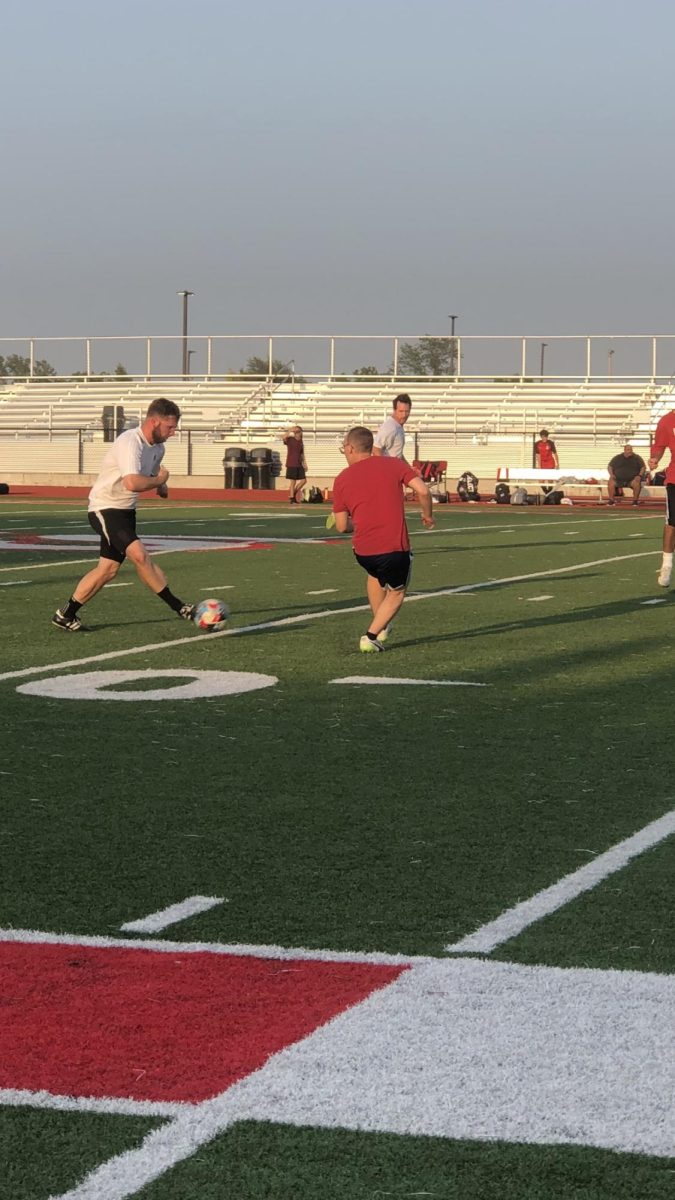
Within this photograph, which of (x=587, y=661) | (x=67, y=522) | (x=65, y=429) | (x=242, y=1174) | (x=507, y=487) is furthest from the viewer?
(x=65, y=429)

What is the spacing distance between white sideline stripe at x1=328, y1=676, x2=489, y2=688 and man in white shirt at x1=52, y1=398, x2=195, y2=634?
2.73m

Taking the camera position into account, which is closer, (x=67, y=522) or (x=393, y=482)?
(x=393, y=482)

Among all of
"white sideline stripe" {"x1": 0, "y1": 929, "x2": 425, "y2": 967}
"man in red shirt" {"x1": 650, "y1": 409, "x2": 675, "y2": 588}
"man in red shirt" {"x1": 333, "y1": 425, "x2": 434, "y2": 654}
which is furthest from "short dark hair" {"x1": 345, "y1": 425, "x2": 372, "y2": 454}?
"white sideline stripe" {"x1": 0, "y1": 929, "x2": 425, "y2": 967}

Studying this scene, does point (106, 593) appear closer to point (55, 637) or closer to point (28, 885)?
point (55, 637)

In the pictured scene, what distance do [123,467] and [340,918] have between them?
805 centimetres

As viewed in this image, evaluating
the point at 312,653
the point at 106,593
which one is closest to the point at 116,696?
the point at 312,653

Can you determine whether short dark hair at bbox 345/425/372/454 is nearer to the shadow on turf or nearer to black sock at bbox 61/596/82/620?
the shadow on turf

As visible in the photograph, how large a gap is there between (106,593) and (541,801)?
991 centimetres

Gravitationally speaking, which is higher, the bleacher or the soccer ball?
the bleacher

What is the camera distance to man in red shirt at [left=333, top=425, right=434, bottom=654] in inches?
472

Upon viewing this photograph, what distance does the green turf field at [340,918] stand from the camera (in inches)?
137

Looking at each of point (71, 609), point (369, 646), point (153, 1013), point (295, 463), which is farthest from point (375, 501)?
point (295, 463)

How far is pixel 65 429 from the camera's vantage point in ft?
178

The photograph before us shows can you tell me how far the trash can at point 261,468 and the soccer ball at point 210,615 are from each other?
34769mm
